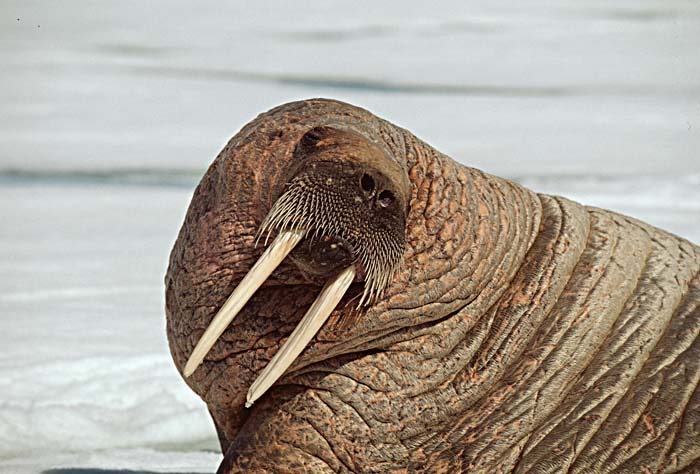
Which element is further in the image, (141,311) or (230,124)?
(230,124)

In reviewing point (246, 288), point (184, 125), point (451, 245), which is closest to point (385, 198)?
point (451, 245)

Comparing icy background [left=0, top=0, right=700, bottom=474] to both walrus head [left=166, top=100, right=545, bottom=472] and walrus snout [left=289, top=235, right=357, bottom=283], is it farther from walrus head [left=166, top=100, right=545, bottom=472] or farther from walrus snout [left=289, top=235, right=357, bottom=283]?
walrus snout [left=289, top=235, right=357, bottom=283]

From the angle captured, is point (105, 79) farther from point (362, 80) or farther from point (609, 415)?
point (609, 415)

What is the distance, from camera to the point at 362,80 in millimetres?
13203

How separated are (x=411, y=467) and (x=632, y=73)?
11.8m

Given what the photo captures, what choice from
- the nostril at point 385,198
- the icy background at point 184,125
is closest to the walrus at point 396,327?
the nostril at point 385,198

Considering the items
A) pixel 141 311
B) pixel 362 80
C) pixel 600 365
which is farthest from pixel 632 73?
pixel 600 365

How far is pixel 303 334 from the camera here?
9.97 feet

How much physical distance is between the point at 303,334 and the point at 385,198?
402 millimetres

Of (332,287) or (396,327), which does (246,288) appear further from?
(396,327)

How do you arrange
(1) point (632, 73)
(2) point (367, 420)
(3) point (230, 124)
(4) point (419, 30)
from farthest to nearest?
(4) point (419, 30)
(1) point (632, 73)
(3) point (230, 124)
(2) point (367, 420)

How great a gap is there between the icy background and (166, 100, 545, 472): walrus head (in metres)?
1.06

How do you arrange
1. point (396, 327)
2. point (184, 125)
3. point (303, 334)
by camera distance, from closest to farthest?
1. point (303, 334)
2. point (396, 327)
3. point (184, 125)

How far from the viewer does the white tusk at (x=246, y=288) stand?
3.03 meters
